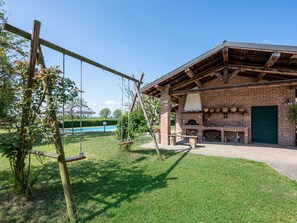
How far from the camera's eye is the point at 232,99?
31.3 feet

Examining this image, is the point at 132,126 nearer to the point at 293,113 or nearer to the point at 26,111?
the point at 26,111

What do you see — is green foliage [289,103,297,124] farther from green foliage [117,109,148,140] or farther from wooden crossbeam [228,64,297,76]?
green foliage [117,109,148,140]

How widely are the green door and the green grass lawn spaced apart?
190 inches

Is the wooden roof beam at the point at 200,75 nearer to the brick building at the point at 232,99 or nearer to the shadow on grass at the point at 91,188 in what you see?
the brick building at the point at 232,99

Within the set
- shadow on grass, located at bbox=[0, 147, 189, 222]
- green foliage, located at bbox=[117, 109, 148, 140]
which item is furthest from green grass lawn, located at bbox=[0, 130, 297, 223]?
green foliage, located at bbox=[117, 109, 148, 140]

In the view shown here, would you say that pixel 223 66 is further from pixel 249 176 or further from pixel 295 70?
pixel 249 176

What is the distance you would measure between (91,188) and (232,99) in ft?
Result: 29.4

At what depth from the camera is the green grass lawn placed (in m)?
2.62

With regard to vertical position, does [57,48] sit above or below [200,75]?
below

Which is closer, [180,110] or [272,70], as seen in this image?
[272,70]

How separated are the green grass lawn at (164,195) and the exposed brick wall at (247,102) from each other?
15.7 feet

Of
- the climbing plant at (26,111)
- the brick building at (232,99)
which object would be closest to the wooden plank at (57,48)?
the climbing plant at (26,111)

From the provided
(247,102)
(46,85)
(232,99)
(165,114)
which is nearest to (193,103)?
(232,99)

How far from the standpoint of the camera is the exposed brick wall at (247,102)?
8.27 meters
